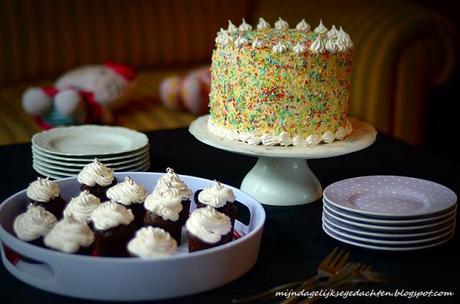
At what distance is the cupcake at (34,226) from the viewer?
1.28m

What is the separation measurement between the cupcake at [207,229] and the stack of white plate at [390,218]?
9.5 inches

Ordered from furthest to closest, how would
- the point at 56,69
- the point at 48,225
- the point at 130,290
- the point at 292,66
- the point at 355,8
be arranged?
the point at 56,69
the point at 355,8
the point at 292,66
the point at 48,225
the point at 130,290

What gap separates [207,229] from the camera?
1269 mm

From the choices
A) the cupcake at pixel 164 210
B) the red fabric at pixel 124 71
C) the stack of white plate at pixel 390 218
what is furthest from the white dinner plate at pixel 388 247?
the red fabric at pixel 124 71

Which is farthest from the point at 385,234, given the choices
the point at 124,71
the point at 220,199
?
the point at 124,71

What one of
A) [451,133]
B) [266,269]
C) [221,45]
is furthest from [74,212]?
[451,133]

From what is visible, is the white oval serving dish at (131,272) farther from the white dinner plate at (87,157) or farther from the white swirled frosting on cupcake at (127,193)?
the white dinner plate at (87,157)

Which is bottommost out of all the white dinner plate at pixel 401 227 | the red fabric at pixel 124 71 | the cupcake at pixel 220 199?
the red fabric at pixel 124 71

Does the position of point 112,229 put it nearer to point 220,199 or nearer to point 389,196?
point 220,199

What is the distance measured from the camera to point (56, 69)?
130 inches

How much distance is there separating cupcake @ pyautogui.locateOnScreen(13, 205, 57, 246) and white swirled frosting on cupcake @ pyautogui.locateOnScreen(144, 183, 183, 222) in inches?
7.1

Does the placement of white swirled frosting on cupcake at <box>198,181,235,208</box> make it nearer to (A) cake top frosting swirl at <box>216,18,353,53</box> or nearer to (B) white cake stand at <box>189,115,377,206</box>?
(B) white cake stand at <box>189,115,377,206</box>

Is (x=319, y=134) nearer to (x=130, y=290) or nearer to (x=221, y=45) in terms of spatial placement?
(x=221, y=45)

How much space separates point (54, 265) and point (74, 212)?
190 millimetres
